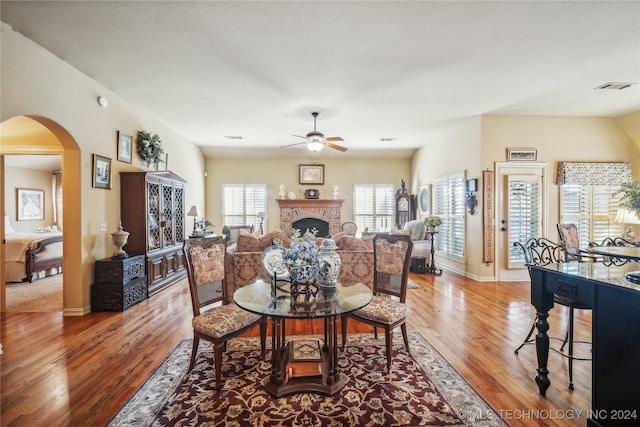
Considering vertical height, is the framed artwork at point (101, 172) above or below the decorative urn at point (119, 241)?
above

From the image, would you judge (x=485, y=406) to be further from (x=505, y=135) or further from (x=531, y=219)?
(x=505, y=135)

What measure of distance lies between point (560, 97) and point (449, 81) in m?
2.08

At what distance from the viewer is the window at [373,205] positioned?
28.3ft

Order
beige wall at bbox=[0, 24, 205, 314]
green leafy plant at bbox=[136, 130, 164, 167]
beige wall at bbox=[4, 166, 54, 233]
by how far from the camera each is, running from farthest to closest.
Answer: beige wall at bbox=[4, 166, 54, 233], green leafy plant at bbox=[136, 130, 164, 167], beige wall at bbox=[0, 24, 205, 314]

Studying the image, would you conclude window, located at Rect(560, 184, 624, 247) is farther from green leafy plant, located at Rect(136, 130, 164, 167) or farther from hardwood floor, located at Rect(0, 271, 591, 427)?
green leafy plant, located at Rect(136, 130, 164, 167)

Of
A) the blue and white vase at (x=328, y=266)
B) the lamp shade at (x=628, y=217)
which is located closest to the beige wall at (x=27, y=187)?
the blue and white vase at (x=328, y=266)

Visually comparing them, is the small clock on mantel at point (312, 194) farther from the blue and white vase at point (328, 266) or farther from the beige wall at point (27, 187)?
the beige wall at point (27, 187)

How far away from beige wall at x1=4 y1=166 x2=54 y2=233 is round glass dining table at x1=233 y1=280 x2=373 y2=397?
8226mm

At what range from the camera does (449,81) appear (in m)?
3.82

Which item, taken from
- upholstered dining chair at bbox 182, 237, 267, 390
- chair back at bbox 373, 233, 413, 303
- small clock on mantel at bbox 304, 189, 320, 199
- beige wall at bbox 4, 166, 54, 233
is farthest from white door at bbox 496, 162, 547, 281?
beige wall at bbox 4, 166, 54, 233

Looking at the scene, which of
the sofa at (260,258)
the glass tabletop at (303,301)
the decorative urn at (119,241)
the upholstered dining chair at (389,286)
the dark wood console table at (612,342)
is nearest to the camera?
the dark wood console table at (612,342)

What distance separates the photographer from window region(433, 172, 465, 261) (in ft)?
19.5

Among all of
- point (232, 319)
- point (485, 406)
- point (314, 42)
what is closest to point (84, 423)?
point (232, 319)

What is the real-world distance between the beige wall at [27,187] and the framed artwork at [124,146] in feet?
15.6
